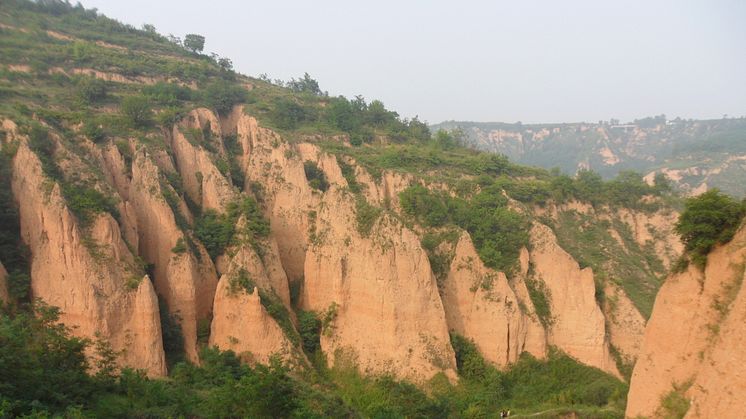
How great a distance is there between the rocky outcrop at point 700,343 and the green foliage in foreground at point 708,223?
9.9 inches

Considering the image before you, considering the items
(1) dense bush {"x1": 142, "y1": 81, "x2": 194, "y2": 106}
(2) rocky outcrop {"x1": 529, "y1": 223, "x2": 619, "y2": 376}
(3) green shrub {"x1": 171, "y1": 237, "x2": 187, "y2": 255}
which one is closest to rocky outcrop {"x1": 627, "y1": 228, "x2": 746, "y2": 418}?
(2) rocky outcrop {"x1": 529, "y1": 223, "x2": 619, "y2": 376}

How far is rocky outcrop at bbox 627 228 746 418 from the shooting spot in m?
9.49

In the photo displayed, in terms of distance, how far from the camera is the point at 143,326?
16219 mm

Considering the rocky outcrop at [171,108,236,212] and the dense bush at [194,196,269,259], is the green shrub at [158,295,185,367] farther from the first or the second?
the rocky outcrop at [171,108,236,212]

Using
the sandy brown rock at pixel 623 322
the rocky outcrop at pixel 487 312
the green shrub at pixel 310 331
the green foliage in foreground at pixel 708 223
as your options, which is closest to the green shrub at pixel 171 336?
the green shrub at pixel 310 331

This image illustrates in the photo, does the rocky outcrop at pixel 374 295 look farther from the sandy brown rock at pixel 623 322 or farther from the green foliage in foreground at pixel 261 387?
the sandy brown rock at pixel 623 322

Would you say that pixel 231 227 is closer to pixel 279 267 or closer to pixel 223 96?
pixel 279 267

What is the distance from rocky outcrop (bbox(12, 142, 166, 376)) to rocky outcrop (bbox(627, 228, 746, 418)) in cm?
1420

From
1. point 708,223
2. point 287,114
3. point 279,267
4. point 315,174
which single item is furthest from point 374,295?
point 287,114

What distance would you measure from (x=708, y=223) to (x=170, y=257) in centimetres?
1679

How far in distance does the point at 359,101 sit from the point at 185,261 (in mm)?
22927

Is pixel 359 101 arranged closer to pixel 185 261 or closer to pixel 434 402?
pixel 185 261

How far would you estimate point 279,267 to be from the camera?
20391 millimetres

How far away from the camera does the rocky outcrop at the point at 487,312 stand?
64.8 ft
